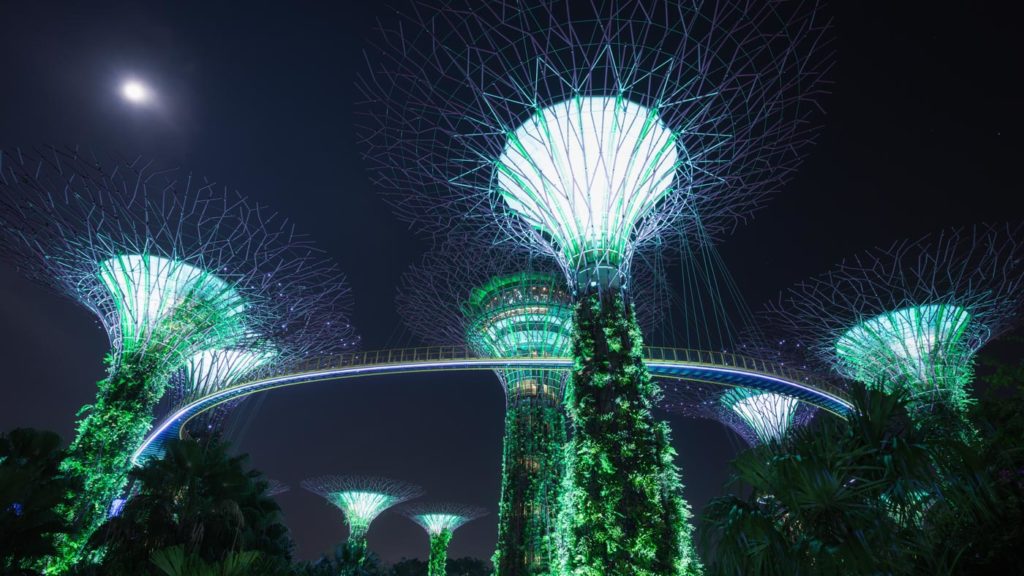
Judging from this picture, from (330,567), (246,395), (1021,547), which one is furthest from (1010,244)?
(246,395)

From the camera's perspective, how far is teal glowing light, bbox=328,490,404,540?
48750mm

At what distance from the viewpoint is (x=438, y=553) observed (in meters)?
50.3

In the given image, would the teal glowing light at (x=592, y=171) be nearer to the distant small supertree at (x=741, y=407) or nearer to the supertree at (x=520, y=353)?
the supertree at (x=520, y=353)

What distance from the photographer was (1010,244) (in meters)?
23.4

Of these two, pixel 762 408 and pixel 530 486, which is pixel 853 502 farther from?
pixel 762 408

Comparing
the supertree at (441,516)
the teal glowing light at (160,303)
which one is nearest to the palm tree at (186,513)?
the teal glowing light at (160,303)

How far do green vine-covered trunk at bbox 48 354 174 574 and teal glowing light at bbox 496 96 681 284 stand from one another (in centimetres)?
1626

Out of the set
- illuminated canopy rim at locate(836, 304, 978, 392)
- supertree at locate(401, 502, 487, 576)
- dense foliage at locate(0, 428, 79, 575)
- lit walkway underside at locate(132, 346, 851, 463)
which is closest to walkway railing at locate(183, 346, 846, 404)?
lit walkway underside at locate(132, 346, 851, 463)

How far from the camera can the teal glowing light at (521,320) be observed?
32.9 metres

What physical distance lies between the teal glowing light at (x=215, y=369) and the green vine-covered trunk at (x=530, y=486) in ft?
56.1

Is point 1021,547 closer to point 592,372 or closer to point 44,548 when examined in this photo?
point 592,372

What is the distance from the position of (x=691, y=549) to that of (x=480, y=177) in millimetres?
12104

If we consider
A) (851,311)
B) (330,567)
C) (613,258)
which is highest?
(851,311)

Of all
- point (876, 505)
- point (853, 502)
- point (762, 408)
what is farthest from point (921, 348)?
point (853, 502)
